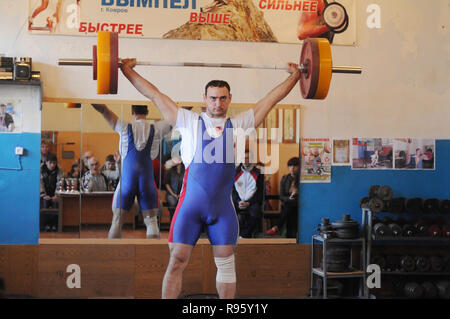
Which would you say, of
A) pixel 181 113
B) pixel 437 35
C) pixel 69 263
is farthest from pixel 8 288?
pixel 437 35

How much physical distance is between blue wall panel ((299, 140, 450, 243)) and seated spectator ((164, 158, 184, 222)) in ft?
3.30

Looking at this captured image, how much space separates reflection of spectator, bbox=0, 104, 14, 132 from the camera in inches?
165

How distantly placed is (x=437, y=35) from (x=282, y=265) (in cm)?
233

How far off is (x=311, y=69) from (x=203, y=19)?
59.2 inches

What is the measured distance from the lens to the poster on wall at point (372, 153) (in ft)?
14.8

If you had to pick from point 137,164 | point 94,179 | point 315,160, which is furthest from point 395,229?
point 94,179

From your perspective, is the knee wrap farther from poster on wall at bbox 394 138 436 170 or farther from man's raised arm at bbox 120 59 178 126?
poster on wall at bbox 394 138 436 170

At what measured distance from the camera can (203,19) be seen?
4.36 m

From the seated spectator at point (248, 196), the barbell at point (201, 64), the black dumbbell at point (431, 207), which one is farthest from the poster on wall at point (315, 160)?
the barbell at point (201, 64)

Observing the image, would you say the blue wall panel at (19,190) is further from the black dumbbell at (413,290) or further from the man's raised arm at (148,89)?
the black dumbbell at (413,290)

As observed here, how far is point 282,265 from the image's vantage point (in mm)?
4402

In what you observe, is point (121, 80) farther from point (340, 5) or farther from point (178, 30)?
point (340, 5)

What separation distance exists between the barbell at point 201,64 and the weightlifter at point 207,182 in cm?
8

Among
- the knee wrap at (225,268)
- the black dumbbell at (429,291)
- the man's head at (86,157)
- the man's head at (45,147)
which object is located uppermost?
the man's head at (45,147)
